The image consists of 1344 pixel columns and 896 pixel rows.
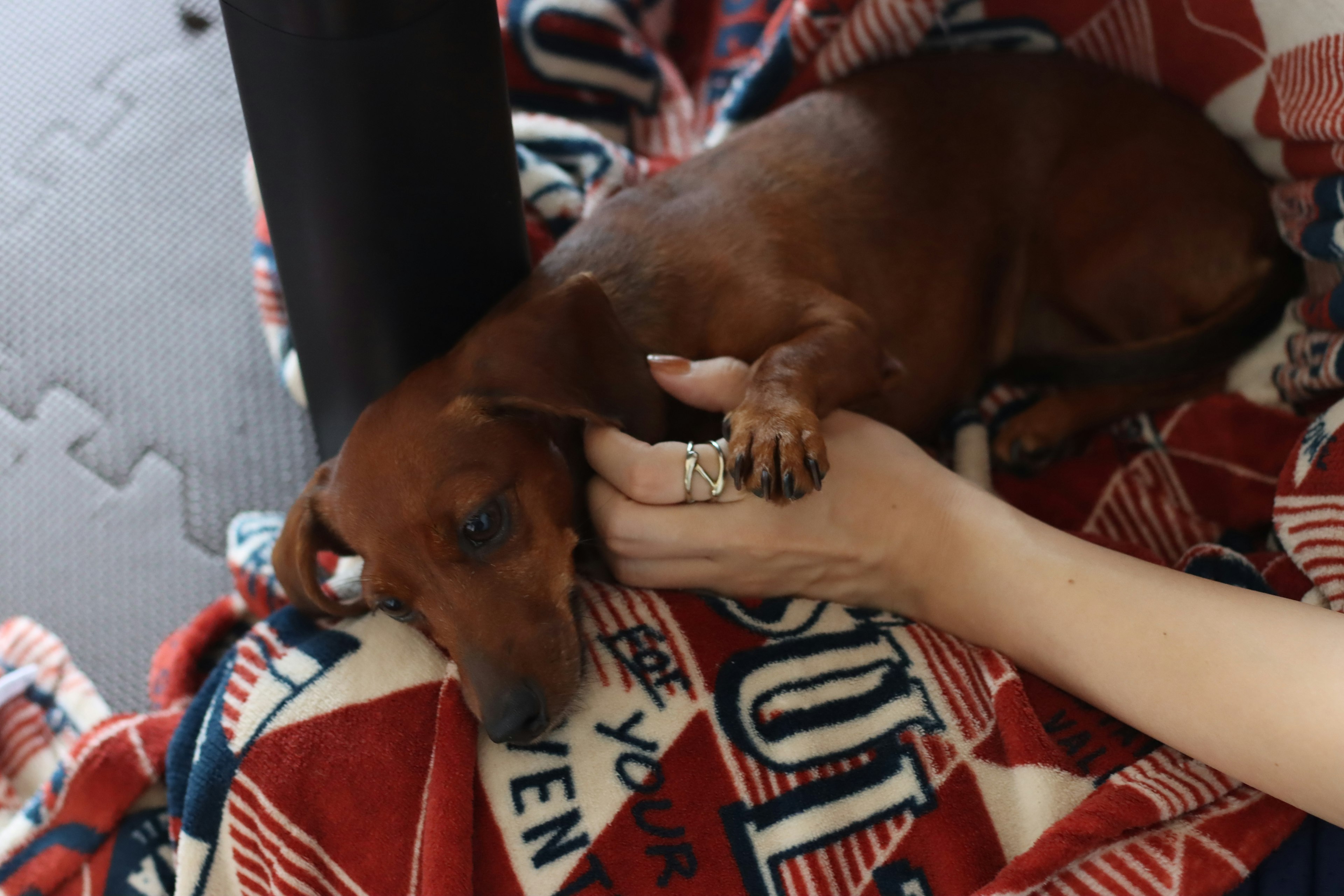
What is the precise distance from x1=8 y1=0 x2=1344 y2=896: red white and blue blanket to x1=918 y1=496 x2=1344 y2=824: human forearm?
2.3 inches

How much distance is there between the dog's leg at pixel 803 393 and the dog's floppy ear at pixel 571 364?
0.16 meters

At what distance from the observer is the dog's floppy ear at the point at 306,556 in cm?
146

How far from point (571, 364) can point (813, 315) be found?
414 millimetres

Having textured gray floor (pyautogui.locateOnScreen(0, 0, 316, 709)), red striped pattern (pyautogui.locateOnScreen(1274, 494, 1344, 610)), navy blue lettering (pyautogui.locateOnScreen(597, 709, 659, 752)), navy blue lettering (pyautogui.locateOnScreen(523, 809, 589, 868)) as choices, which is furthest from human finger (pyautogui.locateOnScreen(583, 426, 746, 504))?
textured gray floor (pyautogui.locateOnScreen(0, 0, 316, 709))

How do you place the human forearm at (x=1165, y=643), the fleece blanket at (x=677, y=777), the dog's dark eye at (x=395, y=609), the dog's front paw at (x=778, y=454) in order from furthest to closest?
the dog's dark eye at (x=395, y=609)
the dog's front paw at (x=778, y=454)
the fleece blanket at (x=677, y=777)
the human forearm at (x=1165, y=643)

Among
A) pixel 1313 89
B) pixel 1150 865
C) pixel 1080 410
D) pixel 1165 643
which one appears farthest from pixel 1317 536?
pixel 1313 89

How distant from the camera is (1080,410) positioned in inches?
74.0

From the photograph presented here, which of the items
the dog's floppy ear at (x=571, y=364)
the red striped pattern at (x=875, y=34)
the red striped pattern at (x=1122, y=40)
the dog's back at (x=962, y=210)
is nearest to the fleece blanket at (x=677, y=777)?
the dog's floppy ear at (x=571, y=364)

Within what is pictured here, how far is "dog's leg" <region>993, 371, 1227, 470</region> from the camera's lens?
1857 mm

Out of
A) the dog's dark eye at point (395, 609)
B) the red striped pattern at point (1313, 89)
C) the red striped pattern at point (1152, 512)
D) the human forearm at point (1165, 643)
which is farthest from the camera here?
the red striped pattern at point (1152, 512)

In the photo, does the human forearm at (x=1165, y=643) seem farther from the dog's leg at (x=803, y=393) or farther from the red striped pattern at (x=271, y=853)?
the red striped pattern at (x=271, y=853)

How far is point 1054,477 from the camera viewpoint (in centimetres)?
184

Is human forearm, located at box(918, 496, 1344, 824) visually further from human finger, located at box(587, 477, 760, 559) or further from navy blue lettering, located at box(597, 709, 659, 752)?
navy blue lettering, located at box(597, 709, 659, 752)

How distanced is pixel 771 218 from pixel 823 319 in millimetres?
267
